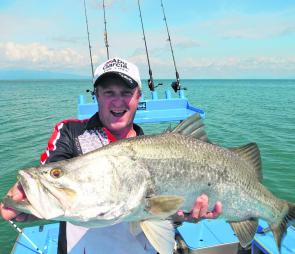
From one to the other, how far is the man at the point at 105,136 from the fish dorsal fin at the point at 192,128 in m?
0.64

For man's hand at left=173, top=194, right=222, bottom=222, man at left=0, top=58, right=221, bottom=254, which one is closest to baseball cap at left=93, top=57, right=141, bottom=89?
man at left=0, top=58, right=221, bottom=254

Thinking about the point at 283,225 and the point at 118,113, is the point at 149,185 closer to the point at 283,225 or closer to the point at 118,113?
the point at 118,113

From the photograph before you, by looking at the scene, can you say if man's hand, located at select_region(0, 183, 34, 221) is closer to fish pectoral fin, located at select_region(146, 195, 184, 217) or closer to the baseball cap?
fish pectoral fin, located at select_region(146, 195, 184, 217)

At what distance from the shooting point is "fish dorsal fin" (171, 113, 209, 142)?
3.04 meters

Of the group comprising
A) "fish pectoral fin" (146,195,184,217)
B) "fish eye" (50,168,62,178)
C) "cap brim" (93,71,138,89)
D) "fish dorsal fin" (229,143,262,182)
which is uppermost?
"cap brim" (93,71,138,89)

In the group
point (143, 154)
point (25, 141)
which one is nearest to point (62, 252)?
point (143, 154)

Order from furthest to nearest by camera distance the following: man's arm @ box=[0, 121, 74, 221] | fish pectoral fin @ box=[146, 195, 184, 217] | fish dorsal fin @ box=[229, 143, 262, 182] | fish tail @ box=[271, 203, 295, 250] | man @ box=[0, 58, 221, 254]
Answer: fish tail @ box=[271, 203, 295, 250], fish dorsal fin @ box=[229, 143, 262, 182], man @ box=[0, 58, 221, 254], man's arm @ box=[0, 121, 74, 221], fish pectoral fin @ box=[146, 195, 184, 217]

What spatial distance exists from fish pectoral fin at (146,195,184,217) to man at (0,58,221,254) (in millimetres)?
784

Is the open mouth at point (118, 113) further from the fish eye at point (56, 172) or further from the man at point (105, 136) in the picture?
the fish eye at point (56, 172)

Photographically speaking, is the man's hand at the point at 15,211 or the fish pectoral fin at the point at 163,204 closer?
the man's hand at the point at 15,211

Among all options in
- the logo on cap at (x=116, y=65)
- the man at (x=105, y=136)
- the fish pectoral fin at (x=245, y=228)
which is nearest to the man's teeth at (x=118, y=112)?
the man at (x=105, y=136)

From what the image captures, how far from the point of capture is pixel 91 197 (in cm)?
249

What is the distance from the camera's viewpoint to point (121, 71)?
332cm

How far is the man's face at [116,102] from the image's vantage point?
3.35 meters
